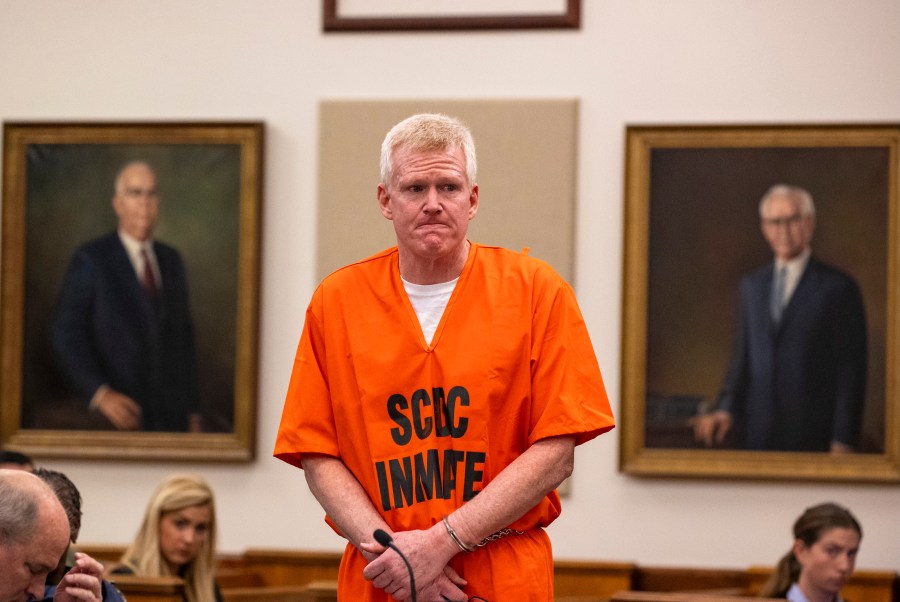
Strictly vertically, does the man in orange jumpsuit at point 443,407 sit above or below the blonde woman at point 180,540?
above

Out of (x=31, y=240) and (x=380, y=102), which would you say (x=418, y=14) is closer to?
(x=380, y=102)

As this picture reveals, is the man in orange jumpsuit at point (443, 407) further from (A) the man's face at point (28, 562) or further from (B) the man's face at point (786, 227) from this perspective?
(B) the man's face at point (786, 227)

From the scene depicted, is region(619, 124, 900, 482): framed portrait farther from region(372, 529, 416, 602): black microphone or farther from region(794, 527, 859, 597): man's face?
region(372, 529, 416, 602): black microphone

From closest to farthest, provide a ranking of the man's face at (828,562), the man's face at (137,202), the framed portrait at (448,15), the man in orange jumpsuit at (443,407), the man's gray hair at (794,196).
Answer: the man in orange jumpsuit at (443,407) → the man's face at (828,562) → the man's gray hair at (794,196) → the framed portrait at (448,15) → the man's face at (137,202)

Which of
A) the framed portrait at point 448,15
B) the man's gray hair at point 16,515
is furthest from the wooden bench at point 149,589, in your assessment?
the framed portrait at point 448,15

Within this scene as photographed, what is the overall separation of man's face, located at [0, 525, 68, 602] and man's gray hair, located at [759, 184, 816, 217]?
543cm

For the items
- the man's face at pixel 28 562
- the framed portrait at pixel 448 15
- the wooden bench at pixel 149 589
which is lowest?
the wooden bench at pixel 149 589

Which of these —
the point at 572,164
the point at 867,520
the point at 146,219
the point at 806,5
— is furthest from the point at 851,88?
the point at 146,219

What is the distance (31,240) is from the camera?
797 centimetres

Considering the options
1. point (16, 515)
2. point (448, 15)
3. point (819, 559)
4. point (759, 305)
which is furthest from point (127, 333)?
point (16, 515)

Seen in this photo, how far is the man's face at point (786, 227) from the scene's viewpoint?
7.44 metres

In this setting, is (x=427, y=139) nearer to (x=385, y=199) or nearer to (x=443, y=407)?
(x=385, y=199)

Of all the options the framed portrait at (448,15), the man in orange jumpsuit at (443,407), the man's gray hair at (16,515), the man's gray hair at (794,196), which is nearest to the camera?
the man's gray hair at (16,515)

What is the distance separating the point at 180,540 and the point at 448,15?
350cm
